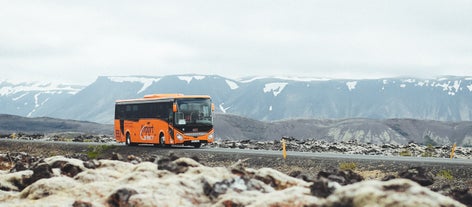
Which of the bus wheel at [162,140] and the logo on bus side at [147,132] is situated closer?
the bus wheel at [162,140]

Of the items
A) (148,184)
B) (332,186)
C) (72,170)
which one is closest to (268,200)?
(332,186)

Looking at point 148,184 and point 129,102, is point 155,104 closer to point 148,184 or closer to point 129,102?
point 129,102

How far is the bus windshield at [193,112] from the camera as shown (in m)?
45.0

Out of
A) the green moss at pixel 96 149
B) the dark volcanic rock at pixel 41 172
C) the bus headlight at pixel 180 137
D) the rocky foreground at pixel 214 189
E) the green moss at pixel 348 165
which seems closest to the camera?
the rocky foreground at pixel 214 189

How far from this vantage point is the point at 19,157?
3544 centimetres

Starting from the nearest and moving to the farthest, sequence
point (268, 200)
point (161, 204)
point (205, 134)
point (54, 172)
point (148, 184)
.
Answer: point (268, 200)
point (161, 204)
point (148, 184)
point (54, 172)
point (205, 134)

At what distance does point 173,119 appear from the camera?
4478 cm

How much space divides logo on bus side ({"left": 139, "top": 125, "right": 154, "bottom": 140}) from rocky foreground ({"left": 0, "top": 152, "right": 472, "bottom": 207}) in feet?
99.8

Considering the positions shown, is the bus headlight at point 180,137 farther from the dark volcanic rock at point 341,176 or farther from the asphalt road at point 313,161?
the dark volcanic rock at point 341,176

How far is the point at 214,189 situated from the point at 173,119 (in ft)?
106

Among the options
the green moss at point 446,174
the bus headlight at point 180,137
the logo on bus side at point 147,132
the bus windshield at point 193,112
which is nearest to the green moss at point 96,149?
the logo on bus side at point 147,132

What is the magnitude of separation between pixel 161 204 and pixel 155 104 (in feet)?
115

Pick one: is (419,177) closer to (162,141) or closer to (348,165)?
(348,165)

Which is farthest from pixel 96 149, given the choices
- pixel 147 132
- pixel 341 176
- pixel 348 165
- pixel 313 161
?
pixel 341 176
